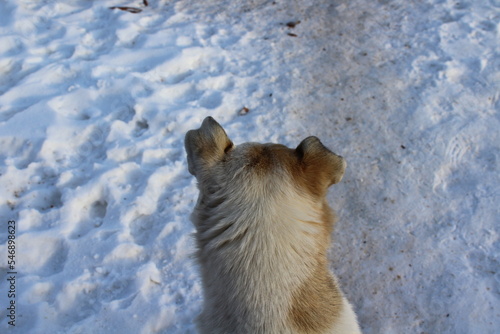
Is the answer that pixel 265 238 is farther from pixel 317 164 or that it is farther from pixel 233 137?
pixel 233 137

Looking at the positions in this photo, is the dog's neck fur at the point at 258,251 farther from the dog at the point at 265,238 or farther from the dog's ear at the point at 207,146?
the dog's ear at the point at 207,146

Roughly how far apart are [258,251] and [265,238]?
70 millimetres

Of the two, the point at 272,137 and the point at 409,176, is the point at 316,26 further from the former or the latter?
the point at 409,176

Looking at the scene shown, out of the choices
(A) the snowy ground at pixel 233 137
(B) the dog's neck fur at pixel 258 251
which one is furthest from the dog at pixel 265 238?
(A) the snowy ground at pixel 233 137

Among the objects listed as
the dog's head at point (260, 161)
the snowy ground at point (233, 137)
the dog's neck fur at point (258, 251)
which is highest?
the dog's head at point (260, 161)

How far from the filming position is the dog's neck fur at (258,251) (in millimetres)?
2160

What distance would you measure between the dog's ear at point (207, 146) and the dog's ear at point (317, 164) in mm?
431

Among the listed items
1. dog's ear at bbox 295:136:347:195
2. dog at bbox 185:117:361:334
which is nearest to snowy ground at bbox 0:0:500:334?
dog at bbox 185:117:361:334

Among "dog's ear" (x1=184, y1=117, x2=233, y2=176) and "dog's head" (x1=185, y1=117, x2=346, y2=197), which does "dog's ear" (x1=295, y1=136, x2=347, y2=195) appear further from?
"dog's ear" (x1=184, y1=117, x2=233, y2=176)

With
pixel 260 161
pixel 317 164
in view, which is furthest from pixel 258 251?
pixel 317 164

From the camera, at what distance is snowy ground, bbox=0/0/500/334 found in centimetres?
368

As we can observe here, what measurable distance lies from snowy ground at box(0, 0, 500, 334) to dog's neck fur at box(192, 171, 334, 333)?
1.22m

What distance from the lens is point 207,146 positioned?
8.27 feet

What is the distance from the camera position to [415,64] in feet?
17.6
